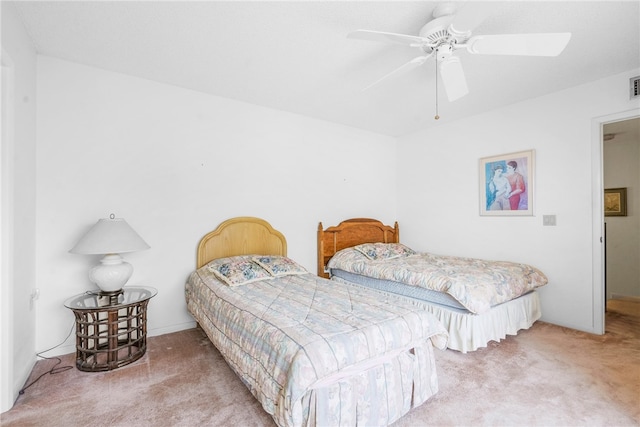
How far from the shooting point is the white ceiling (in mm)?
1891

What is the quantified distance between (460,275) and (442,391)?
108 cm

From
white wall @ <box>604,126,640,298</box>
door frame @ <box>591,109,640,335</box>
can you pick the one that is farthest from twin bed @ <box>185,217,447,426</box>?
white wall @ <box>604,126,640,298</box>

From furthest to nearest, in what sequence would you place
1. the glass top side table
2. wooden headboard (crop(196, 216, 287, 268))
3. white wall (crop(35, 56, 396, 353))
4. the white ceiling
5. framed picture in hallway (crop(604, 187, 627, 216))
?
framed picture in hallway (crop(604, 187, 627, 216)) → wooden headboard (crop(196, 216, 287, 268)) → white wall (crop(35, 56, 396, 353)) → the glass top side table → the white ceiling

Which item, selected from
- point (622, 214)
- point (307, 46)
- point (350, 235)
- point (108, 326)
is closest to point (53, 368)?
point (108, 326)

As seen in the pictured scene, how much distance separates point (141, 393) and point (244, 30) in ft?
8.35

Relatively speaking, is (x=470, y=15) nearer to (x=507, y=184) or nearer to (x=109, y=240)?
(x=507, y=184)

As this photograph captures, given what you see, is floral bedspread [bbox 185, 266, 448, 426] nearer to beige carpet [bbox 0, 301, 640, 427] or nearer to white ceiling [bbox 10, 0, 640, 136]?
beige carpet [bbox 0, 301, 640, 427]

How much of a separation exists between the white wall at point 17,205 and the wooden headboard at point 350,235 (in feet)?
9.02

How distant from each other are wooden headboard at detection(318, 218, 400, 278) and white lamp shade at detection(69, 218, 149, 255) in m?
2.11

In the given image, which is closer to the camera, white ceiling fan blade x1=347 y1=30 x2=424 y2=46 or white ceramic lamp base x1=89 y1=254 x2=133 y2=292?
white ceiling fan blade x1=347 y1=30 x2=424 y2=46

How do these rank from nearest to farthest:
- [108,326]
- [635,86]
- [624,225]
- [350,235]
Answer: [108,326] → [635,86] → [350,235] → [624,225]

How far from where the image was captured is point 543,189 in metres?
3.25

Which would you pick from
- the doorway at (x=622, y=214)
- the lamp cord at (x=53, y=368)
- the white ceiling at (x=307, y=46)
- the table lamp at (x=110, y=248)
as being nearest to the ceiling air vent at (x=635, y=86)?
the white ceiling at (x=307, y=46)

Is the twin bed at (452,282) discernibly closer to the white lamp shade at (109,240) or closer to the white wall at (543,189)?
the white wall at (543,189)
